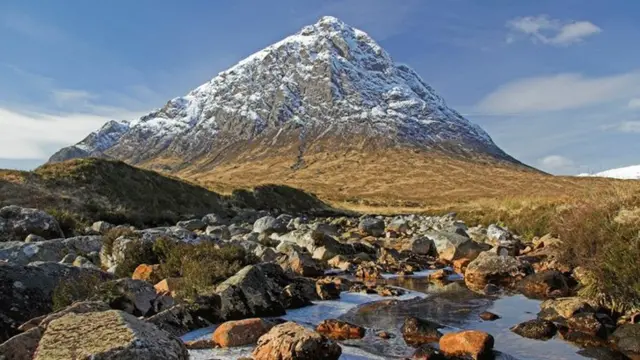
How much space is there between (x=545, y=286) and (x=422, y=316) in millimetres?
5996

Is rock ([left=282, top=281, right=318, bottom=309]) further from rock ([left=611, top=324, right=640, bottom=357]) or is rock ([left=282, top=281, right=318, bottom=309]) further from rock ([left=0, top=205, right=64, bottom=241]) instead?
rock ([left=0, top=205, right=64, bottom=241])

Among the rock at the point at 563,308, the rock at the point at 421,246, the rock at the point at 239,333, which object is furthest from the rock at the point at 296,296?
the rock at the point at 421,246

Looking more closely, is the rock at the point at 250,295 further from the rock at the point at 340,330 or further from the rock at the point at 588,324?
the rock at the point at 588,324

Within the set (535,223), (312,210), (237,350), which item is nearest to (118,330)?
(237,350)

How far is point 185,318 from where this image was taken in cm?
1269

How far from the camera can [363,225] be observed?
142 feet

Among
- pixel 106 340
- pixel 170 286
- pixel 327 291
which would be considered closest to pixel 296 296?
pixel 327 291

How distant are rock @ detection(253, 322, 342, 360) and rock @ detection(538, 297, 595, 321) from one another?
7.04m

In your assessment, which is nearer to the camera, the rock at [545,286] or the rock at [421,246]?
the rock at [545,286]

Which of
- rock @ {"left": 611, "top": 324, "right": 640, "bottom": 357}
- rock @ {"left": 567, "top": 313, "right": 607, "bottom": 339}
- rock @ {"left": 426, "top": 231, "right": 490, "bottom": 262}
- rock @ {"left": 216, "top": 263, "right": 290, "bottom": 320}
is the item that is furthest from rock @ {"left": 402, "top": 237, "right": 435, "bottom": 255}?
rock @ {"left": 611, "top": 324, "right": 640, "bottom": 357}

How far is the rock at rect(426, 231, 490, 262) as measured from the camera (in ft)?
90.3

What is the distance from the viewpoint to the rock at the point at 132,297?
39.7 ft

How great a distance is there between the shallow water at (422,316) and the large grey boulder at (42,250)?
9195 mm

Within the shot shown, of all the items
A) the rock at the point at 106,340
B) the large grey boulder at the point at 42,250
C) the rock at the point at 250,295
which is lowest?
the rock at the point at 250,295
